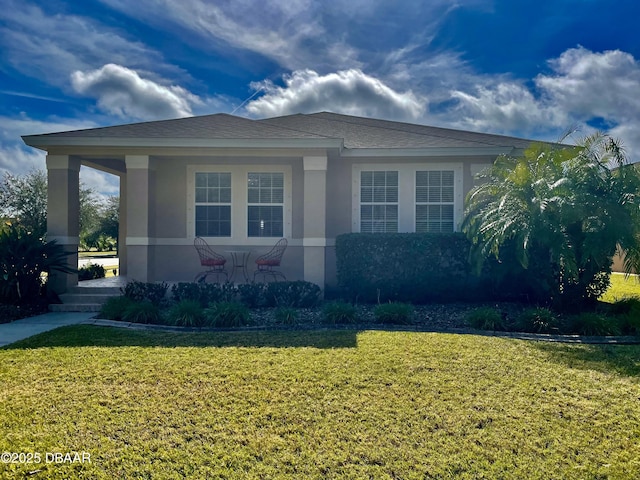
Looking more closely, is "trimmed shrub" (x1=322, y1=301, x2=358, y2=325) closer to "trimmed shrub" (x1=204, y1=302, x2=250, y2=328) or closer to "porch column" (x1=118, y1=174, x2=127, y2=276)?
"trimmed shrub" (x1=204, y1=302, x2=250, y2=328)

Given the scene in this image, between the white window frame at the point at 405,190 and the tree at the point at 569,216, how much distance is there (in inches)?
90.4

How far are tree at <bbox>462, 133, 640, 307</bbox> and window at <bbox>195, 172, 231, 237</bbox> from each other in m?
6.34

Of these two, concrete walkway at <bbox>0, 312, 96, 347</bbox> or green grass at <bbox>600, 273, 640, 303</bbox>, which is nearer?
concrete walkway at <bbox>0, 312, 96, 347</bbox>

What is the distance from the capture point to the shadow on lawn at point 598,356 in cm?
488

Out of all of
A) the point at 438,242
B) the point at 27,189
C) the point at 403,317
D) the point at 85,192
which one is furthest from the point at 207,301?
the point at 85,192

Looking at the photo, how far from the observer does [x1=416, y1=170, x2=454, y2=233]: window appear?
10.5 meters

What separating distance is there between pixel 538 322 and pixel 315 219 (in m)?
5.05

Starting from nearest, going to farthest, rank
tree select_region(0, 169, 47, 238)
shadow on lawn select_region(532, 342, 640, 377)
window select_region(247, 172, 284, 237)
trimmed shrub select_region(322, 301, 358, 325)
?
shadow on lawn select_region(532, 342, 640, 377) → trimmed shrub select_region(322, 301, 358, 325) → window select_region(247, 172, 284, 237) → tree select_region(0, 169, 47, 238)

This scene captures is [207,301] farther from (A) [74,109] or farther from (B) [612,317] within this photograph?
(A) [74,109]

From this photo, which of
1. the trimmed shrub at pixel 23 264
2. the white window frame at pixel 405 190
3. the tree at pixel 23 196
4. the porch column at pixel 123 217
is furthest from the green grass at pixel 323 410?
the tree at pixel 23 196

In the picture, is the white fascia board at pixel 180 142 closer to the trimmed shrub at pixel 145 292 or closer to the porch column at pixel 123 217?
the porch column at pixel 123 217

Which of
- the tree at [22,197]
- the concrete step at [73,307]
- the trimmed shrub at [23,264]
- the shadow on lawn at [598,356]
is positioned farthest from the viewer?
the tree at [22,197]

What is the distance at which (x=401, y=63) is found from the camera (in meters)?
13.2

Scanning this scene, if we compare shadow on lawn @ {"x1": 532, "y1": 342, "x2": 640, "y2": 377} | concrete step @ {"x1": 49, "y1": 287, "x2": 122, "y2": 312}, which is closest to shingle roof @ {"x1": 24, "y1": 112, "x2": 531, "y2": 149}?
concrete step @ {"x1": 49, "y1": 287, "x2": 122, "y2": 312}
